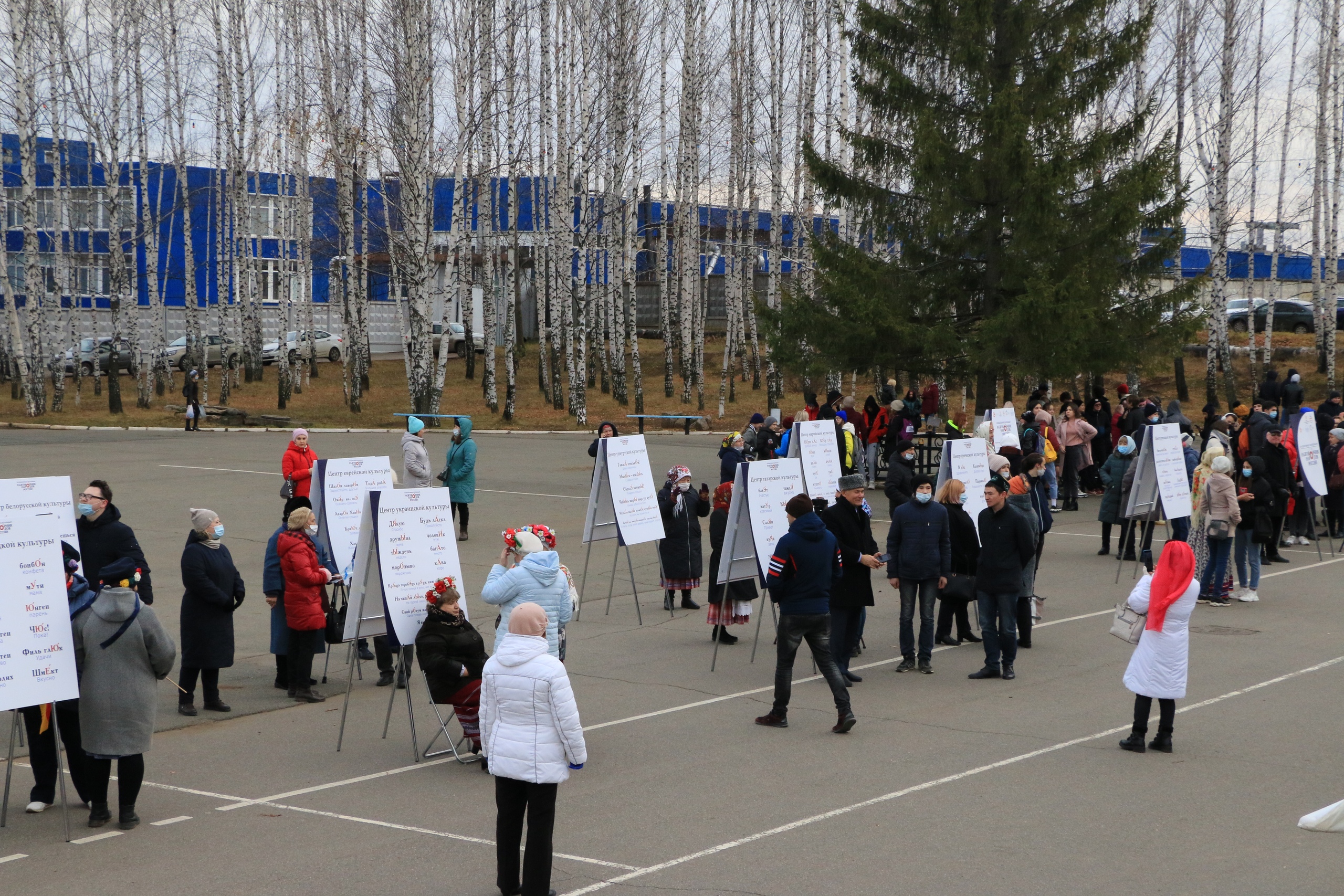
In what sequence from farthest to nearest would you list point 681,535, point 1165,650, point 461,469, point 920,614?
1. point 461,469
2. point 681,535
3. point 920,614
4. point 1165,650

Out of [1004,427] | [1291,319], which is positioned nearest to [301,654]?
[1004,427]

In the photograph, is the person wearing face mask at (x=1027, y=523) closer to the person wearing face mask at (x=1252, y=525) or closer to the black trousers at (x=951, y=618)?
the black trousers at (x=951, y=618)

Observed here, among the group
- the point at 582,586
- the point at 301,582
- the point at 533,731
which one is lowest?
the point at 582,586

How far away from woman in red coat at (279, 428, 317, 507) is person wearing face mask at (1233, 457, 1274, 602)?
37.3ft

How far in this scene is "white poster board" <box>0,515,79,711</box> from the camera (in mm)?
7582

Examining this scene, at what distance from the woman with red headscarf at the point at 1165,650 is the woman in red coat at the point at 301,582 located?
20.8 ft

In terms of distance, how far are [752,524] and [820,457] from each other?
5.18 m

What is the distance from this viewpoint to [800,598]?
9.90m

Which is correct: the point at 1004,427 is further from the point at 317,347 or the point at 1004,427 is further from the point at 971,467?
the point at 317,347

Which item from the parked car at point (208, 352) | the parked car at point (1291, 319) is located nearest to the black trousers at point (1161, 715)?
the parked car at point (1291, 319)

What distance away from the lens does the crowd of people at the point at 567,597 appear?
6465mm

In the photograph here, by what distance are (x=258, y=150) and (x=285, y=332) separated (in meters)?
6.78

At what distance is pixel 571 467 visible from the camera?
28.0 m

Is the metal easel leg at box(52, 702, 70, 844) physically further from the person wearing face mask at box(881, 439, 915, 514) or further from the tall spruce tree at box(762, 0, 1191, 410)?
the tall spruce tree at box(762, 0, 1191, 410)
